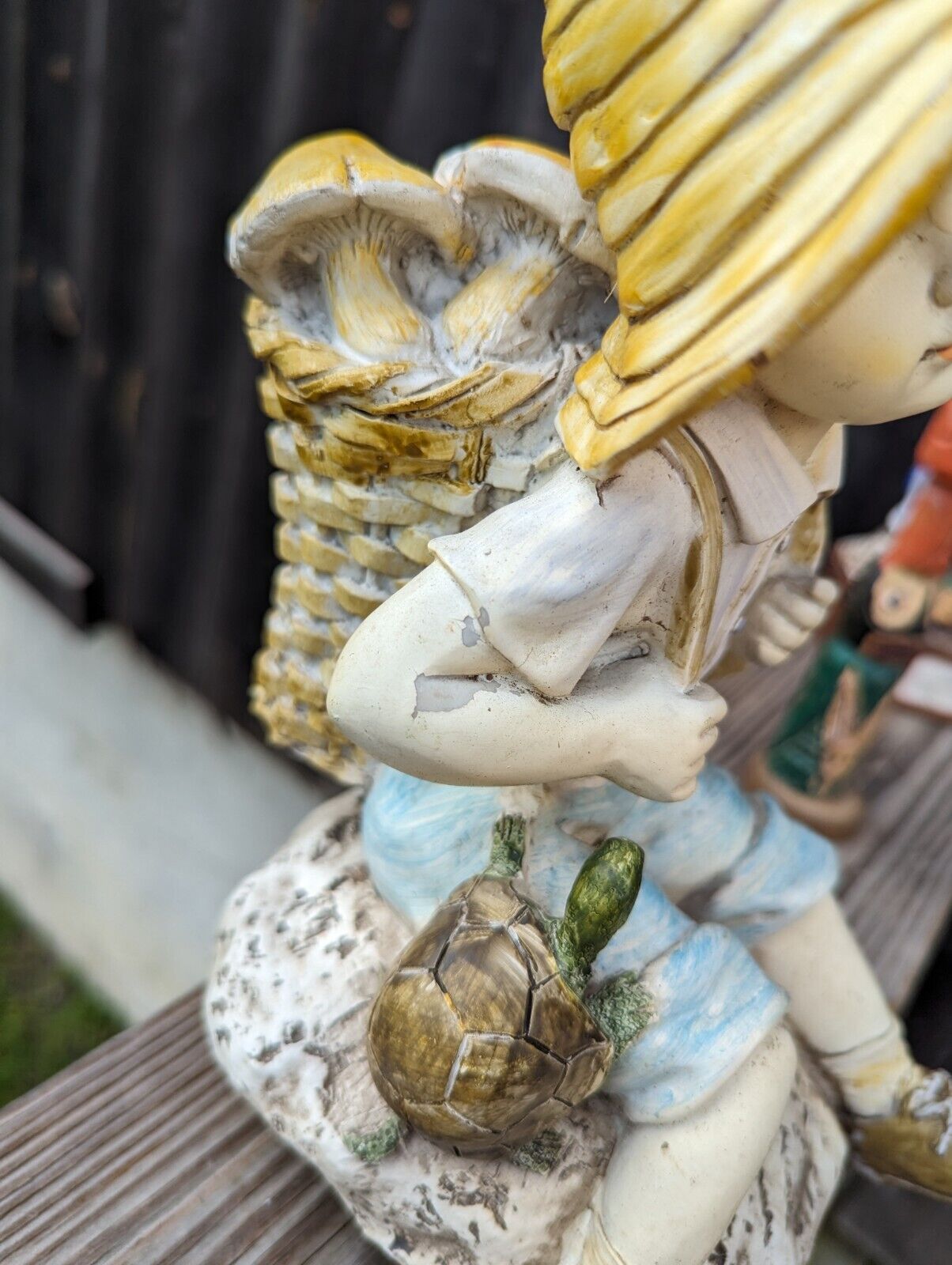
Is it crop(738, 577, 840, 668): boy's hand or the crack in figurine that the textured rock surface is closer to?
the crack in figurine

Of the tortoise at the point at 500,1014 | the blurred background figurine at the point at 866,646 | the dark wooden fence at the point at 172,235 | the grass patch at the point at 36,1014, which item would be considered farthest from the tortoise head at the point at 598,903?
the grass patch at the point at 36,1014

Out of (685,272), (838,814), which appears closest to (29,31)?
(685,272)

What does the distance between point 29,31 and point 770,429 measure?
1.36m

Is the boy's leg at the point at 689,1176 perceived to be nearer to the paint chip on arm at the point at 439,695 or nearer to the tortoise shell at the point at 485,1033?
the tortoise shell at the point at 485,1033

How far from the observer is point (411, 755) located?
0.60m

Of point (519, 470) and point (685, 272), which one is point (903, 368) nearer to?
point (685, 272)

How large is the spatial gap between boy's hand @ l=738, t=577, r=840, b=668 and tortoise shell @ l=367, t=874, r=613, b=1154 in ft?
1.01

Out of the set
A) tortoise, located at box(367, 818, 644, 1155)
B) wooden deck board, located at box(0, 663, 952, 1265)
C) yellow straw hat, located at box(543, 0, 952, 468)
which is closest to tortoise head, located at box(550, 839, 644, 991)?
tortoise, located at box(367, 818, 644, 1155)

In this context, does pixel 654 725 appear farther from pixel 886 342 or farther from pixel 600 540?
pixel 886 342

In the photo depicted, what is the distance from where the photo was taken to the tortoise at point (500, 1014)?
0.60 metres

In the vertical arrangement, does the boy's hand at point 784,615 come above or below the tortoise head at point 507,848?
above

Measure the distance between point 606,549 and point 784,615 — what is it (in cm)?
30

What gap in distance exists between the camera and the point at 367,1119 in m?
0.73

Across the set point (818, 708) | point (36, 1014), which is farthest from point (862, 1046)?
point (36, 1014)
